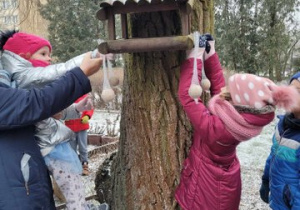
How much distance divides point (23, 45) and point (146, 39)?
0.60 m

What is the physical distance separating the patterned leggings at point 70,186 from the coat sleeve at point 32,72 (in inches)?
17.3

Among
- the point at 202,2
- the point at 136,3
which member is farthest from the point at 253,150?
the point at 136,3

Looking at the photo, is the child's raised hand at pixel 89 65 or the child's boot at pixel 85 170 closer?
the child's raised hand at pixel 89 65

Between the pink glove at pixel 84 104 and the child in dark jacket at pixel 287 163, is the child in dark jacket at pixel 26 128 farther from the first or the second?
the child in dark jacket at pixel 287 163

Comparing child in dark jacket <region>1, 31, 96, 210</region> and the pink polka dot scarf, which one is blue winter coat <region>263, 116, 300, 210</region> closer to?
the pink polka dot scarf

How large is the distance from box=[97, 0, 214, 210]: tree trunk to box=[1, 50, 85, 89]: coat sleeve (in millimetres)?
439

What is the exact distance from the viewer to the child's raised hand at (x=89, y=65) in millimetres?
1443

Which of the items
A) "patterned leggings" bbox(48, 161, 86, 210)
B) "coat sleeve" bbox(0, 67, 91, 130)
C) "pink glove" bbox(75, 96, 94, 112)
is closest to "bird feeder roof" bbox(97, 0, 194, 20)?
"coat sleeve" bbox(0, 67, 91, 130)

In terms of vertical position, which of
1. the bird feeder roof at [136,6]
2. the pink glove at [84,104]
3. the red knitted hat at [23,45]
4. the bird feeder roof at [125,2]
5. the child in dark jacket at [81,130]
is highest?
the bird feeder roof at [125,2]

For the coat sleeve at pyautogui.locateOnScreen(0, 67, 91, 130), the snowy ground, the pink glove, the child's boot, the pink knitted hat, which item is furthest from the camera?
the child's boot

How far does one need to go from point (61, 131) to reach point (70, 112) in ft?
1.10

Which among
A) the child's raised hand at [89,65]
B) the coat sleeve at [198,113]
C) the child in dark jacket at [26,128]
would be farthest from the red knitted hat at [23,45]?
the coat sleeve at [198,113]

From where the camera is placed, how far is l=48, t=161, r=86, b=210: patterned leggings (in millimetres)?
1715

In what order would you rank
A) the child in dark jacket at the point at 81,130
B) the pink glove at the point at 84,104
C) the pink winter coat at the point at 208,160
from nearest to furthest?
the pink winter coat at the point at 208,160 < the pink glove at the point at 84,104 < the child in dark jacket at the point at 81,130
